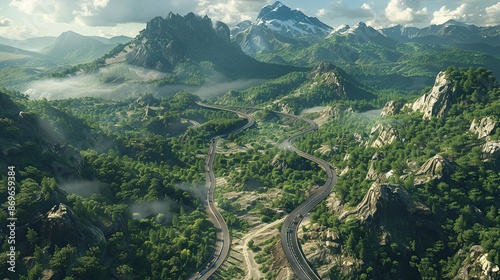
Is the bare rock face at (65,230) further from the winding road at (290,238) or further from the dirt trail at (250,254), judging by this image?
the dirt trail at (250,254)

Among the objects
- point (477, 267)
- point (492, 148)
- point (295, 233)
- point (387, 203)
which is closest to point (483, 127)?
point (492, 148)

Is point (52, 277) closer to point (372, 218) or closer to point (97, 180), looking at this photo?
point (97, 180)

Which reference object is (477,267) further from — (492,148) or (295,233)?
(295,233)

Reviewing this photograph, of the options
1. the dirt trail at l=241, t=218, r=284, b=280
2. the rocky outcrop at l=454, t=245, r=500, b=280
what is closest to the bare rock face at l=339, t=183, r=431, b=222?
the rocky outcrop at l=454, t=245, r=500, b=280

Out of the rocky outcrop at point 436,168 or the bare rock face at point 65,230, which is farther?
the rocky outcrop at point 436,168

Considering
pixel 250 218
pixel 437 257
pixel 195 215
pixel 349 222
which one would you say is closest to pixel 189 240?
pixel 195 215

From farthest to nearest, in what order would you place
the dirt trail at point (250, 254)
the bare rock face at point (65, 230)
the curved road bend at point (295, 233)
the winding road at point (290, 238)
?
the dirt trail at point (250, 254), the curved road bend at point (295, 233), the winding road at point (290, 238), the bare rock face at point (65, 230)

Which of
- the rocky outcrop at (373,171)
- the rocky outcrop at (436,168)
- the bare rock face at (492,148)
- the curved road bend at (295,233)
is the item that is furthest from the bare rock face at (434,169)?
the curved road bend at (295,233)
